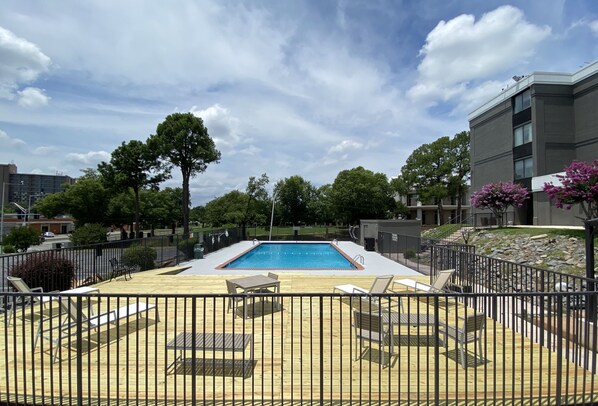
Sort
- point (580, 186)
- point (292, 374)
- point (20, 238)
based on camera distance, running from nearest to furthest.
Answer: point (292, 374) < point (580, 186) < point (20, 238)

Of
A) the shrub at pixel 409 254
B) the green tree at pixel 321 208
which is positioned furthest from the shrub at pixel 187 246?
the green tree at pixel 321 208

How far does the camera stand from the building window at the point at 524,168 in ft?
79.7

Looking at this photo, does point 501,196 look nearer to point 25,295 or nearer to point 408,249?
point 408,249

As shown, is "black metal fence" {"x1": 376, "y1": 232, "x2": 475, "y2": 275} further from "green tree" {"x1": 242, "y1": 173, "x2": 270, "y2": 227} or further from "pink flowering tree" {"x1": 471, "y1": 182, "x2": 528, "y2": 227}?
"green tree" {"x1": 242, "y1": 173, "x2": 270, "y2": 227}

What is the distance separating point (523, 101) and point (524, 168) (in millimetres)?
5070

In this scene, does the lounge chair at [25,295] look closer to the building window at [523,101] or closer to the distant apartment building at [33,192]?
the building window at [523,101]

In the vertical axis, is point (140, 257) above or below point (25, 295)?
below

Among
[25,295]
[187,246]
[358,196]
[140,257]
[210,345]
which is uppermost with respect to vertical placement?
[358,196]

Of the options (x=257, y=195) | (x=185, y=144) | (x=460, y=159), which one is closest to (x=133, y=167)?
(x=185, y=144)

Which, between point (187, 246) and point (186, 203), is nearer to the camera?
point (187, 246)

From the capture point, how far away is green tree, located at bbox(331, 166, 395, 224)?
38.6 m

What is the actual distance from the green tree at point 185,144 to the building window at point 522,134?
2558cm

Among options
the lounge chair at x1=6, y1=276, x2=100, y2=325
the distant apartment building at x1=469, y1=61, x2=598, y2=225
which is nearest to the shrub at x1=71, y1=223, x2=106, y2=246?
the lounge chair at x1=6, y1=276, x2=100, y2=325

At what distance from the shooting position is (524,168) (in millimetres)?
25047
